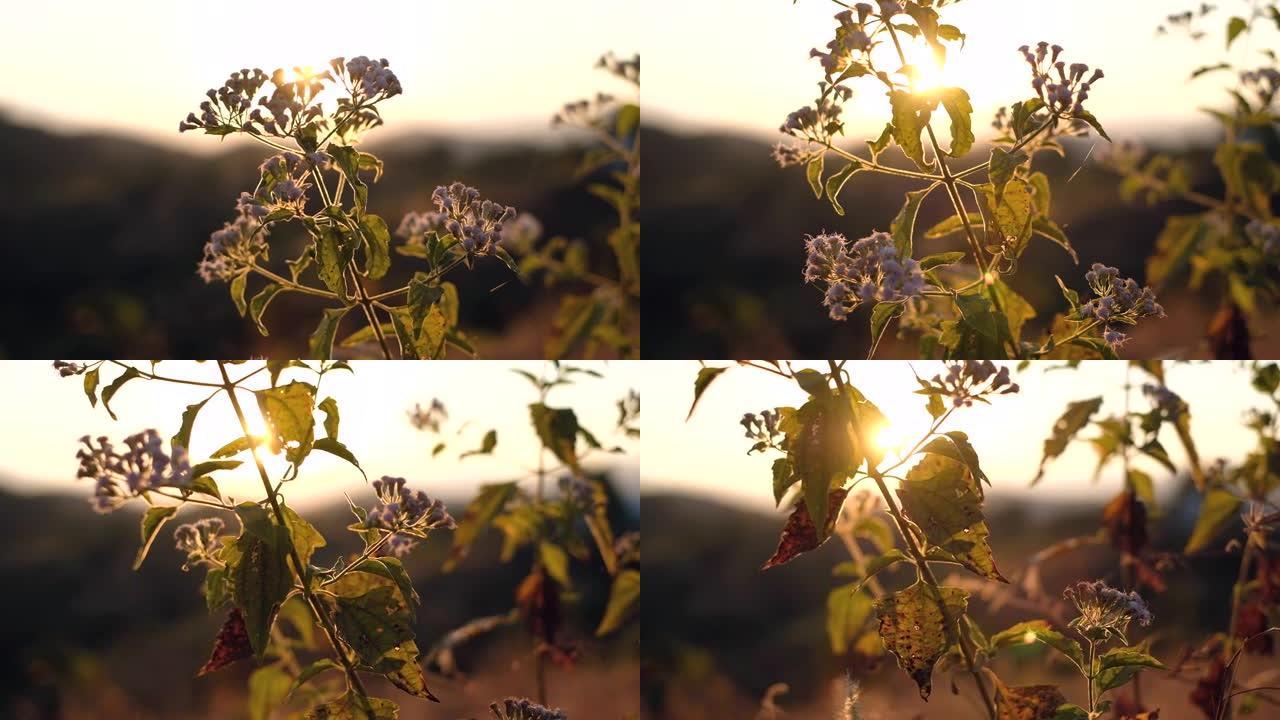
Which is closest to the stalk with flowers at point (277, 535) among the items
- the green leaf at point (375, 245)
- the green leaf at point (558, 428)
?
the green leaf at point (375, 245)

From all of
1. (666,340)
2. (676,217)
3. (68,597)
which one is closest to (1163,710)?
(666,340)

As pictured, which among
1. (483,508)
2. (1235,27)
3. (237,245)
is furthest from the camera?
(1235,27)

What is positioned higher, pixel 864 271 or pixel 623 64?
pixel 623 64

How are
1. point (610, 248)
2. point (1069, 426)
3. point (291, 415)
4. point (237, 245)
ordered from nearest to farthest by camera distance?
point (291, 415) < point (237, 245) < point (1069, 426) < point (610, 248)

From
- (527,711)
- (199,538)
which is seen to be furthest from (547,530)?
(199,538)

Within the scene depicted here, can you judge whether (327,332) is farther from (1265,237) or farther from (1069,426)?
(1265,237)

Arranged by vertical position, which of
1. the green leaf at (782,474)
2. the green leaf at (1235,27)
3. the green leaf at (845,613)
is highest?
the green leaf at (1235,27)

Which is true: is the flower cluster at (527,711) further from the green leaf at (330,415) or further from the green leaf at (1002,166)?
the green leaf at (1002,166)
